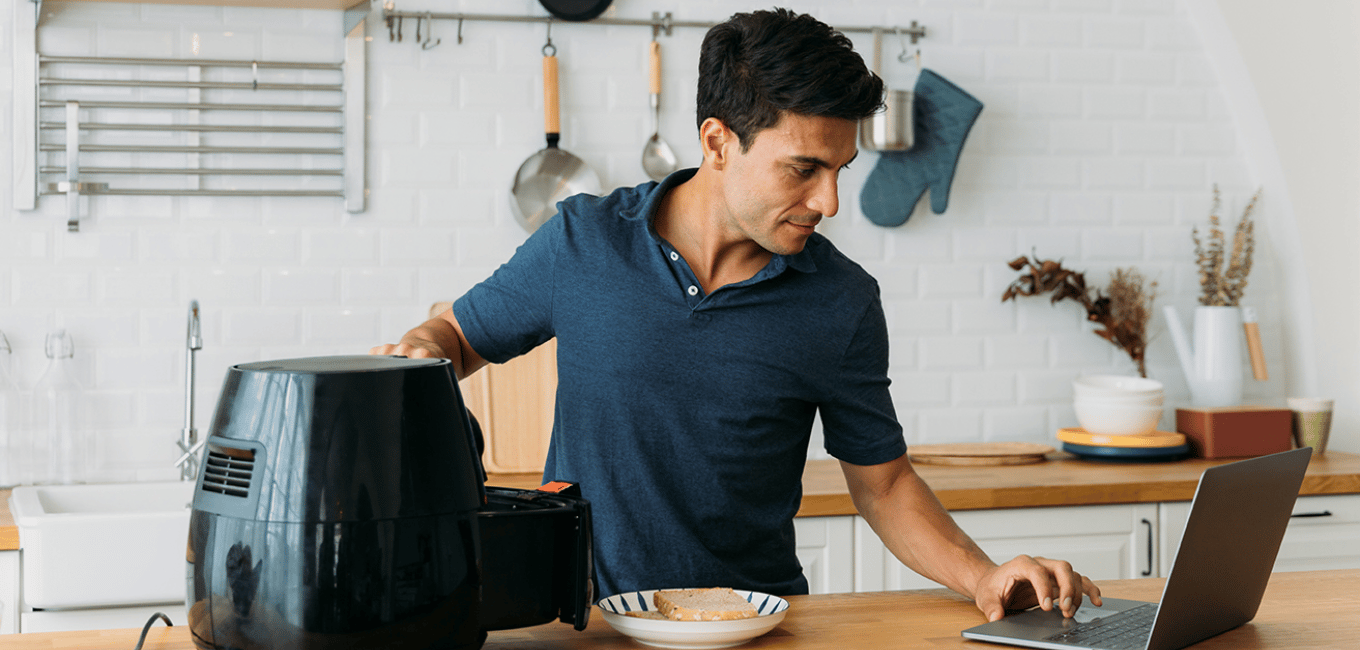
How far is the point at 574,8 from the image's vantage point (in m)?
2.89

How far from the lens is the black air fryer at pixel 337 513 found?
0.99 metres

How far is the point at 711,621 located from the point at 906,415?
2.02 m

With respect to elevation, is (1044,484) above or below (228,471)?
below

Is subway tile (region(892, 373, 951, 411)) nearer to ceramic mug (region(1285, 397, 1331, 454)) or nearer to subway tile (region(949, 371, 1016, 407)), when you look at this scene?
subway tile (region(949, 371, 1016, 407))

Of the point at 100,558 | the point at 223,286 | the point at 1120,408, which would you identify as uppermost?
the point at 223,286

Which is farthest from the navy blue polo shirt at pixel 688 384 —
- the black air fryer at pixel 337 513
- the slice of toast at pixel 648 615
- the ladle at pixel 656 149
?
the ladle at pixel 656 149

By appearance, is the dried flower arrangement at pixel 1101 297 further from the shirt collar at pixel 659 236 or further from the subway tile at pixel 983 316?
the shirt collar at pixel 659 236

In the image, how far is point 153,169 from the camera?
2.67 meters

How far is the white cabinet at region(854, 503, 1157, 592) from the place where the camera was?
8.39ft

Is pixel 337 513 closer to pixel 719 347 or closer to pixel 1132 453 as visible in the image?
pixel 719 347

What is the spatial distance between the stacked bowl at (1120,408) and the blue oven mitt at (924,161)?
0.62 metres

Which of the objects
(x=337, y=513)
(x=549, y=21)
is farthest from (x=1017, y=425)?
(x=337, y=513)

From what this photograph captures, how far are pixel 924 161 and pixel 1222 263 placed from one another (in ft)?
2.93

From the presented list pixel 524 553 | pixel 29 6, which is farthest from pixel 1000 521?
pixel 29 6
